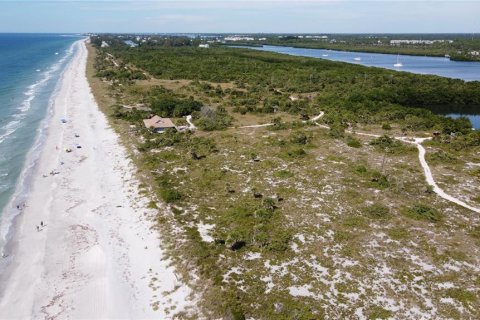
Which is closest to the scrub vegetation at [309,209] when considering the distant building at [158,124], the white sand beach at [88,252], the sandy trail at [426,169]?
the sandy trail at [426,169]

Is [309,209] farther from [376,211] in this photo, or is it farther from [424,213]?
[424,213]

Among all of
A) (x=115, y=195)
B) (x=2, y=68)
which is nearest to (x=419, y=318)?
(x=115, y=195)

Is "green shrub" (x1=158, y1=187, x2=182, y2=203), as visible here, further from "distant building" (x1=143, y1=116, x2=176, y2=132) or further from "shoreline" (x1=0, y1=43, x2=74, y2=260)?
"distant building" (x1=143, y1=116, x2=176, y2=132)

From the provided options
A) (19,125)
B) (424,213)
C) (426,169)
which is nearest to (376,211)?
(424,213)

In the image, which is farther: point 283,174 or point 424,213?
point 283,174

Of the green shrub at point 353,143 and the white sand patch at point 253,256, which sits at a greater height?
the green shrub at point 353,143

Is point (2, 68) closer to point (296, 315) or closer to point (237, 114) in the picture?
point (237, 114)

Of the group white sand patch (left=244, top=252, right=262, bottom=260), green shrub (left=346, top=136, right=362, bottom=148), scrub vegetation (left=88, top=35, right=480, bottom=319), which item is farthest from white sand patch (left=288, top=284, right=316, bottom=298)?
green shrub (left=346, top=136, right=362, bottom=148)

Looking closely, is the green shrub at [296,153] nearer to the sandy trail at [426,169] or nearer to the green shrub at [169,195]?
the sandy trail at [426,169]
